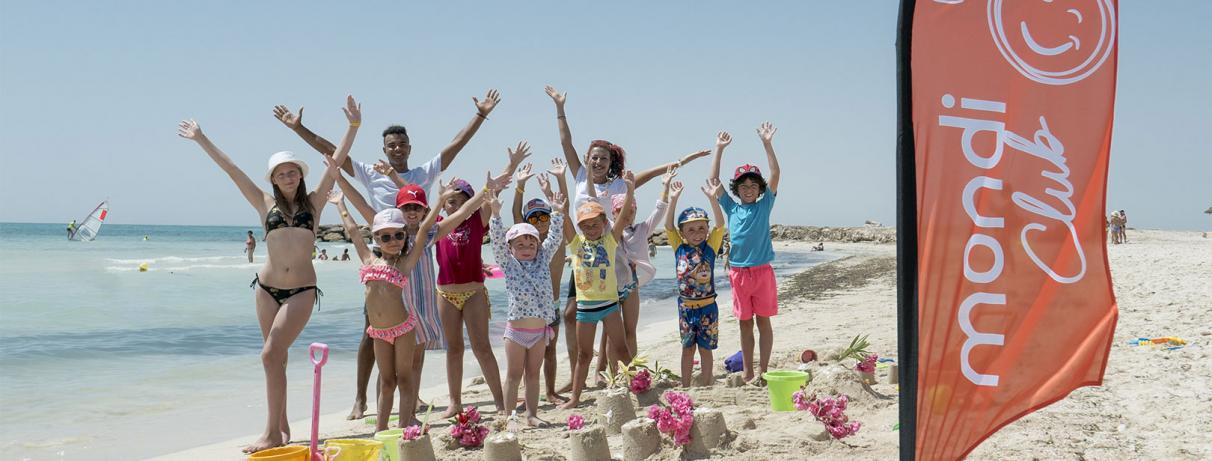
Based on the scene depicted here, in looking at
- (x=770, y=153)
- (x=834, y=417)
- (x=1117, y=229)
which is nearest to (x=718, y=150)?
(x=770, y=153)

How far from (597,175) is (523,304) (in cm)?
156

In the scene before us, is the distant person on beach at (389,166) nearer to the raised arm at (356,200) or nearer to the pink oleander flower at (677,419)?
the raised arm at (356,200)

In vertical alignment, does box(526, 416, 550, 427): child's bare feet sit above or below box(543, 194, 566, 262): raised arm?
below

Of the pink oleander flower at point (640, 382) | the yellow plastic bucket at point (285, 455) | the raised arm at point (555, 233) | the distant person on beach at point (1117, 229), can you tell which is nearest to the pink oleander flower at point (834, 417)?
the pink oleander flower at point (640, 382)

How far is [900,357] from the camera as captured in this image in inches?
105

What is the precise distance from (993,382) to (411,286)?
345cm

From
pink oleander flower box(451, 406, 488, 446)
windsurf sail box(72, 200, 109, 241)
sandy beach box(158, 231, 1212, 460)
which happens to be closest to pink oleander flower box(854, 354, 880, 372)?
sandy beach box(158, 231, 1212, 460)

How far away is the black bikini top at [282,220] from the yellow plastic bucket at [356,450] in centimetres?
158

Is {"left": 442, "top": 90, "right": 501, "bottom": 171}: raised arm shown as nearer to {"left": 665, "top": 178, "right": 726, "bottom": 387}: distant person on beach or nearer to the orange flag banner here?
{"left": 665, "top": 178, "right": 726, "bottom": 387}: distant person on beach

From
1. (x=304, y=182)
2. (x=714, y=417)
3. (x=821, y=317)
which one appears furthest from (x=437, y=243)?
(x=821, y=317)

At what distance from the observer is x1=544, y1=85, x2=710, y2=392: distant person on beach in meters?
6.06

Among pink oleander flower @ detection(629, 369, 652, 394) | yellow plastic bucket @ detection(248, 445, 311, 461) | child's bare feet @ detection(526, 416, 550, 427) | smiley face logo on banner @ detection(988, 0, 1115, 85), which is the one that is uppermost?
smiley face logo on banner @ detection(988, 0, 1115, 85)

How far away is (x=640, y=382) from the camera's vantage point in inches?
207

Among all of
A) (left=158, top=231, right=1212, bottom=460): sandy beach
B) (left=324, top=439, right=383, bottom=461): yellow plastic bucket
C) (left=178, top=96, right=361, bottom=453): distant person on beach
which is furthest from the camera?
(left=178, top=96, right=361, bottom=453): distant person on beach
